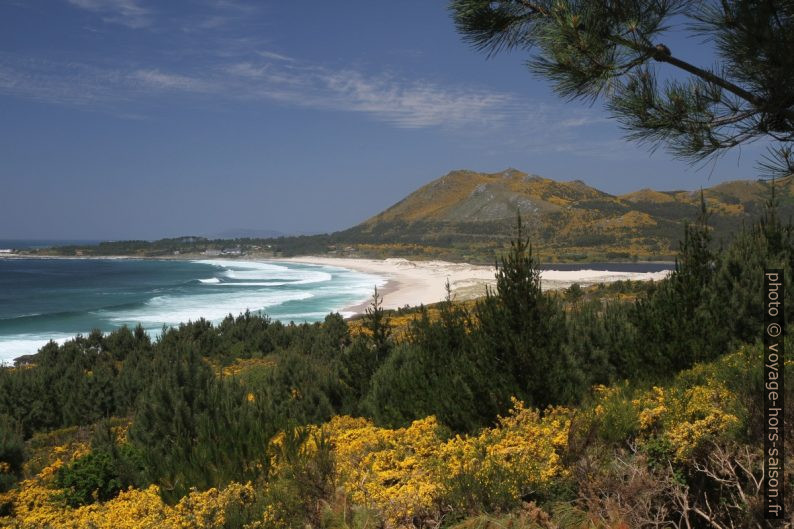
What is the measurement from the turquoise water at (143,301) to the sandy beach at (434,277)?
416cm

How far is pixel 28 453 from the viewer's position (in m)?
10.7

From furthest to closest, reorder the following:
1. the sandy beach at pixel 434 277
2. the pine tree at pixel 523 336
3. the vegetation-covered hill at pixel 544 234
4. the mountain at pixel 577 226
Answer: the mountain at pixel 577 226 < the vegetation-covered hill at pixel 544 234 < the sandy beach at pixel 434 277 < the pine tree at pixel 523 336

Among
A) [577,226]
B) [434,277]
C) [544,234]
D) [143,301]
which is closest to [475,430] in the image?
[143,301]

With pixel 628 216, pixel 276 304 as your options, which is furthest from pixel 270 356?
pixel 628 216

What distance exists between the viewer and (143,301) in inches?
2088

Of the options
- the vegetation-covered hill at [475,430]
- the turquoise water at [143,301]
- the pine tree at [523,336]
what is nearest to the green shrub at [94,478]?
the vegetation-covered hill at [475,430]

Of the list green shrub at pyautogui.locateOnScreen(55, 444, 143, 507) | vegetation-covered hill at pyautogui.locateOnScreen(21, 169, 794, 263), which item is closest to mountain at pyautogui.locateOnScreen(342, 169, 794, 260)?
vegetation-covered hill at pyautogui.locateOnScreen(21, 169, 794, 263)

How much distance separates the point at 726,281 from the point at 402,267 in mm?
89043

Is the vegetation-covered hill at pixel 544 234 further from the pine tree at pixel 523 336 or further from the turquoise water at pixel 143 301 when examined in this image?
the pine tree at pixel 523 336

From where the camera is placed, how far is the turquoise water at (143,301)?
39031 millimetres

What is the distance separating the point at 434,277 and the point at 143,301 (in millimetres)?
39164

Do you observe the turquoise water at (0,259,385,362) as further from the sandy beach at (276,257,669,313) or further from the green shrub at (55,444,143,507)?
the green shrub at (55,444,143,507)

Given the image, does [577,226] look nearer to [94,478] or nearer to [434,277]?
[434,277]

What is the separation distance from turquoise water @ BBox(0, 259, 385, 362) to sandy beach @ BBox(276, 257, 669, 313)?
13.7 feet
